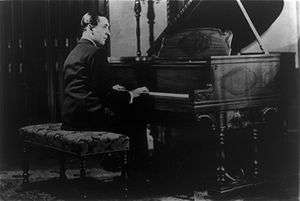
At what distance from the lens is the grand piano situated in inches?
135

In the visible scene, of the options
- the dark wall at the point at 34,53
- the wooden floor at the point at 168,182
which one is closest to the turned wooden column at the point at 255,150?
the wooden floor at the point at 168,182

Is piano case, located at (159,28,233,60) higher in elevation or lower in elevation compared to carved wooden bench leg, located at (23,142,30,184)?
higher

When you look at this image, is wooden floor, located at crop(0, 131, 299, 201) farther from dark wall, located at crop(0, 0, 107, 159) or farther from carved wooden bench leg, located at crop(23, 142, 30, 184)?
dark wall, located at crop(0, 0, 107, 159)

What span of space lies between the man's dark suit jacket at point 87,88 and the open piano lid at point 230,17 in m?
0.90

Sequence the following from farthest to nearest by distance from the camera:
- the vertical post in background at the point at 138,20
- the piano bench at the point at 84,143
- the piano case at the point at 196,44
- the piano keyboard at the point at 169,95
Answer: the vertical post in background at the point at 138,20
the piano case at the point at 196,44
the piano keyboard at the point at 169,95
the piano bench at the point at 84,143

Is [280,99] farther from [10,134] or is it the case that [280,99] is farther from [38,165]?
[10,134]

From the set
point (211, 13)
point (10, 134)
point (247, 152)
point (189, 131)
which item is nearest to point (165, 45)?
point (211, 13)

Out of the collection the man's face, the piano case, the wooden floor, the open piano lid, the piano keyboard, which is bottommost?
the wooden floor

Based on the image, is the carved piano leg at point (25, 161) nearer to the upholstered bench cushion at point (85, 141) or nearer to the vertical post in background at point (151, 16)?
the upholstered bench cushion at point (85, 141)

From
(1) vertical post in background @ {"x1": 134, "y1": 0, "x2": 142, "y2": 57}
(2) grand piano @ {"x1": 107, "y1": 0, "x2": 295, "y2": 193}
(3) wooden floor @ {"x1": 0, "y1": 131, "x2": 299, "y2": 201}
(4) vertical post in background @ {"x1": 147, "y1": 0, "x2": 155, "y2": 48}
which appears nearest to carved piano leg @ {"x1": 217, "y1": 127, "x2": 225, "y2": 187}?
(2) grand piano @ {"x1": 107, "y1": 0, "x2": 295, "y2": 193}

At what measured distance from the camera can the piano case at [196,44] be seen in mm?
3854

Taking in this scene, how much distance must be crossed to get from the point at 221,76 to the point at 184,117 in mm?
738

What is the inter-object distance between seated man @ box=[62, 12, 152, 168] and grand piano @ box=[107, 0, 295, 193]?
1.06 ft

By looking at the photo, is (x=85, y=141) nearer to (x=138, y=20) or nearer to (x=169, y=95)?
(x=169, y=95)
